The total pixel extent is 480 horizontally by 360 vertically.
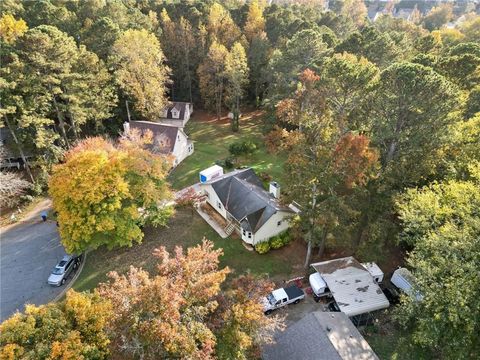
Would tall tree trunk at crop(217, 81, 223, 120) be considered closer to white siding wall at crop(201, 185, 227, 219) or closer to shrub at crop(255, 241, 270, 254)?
white siding wall at crop(201, 185, 227, 219)

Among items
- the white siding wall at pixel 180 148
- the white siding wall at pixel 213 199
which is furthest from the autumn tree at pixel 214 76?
the white siding wall at pixel 213 199

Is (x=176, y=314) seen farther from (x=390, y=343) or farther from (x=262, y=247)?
(x=390, y=343)

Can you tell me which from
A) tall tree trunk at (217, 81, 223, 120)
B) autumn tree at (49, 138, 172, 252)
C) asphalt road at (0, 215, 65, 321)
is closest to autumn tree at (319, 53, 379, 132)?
autumn tree at (49, 138, 172, 252)

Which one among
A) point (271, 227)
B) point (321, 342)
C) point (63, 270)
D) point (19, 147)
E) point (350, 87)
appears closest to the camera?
point (321, 342)

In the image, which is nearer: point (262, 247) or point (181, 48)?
point (262, 247)

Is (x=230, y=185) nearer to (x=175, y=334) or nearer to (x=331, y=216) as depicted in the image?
(x=331, y=216)

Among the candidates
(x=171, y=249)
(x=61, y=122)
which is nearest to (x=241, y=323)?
(x=171, y=249)

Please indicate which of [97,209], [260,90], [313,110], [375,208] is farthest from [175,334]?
[260,90]
